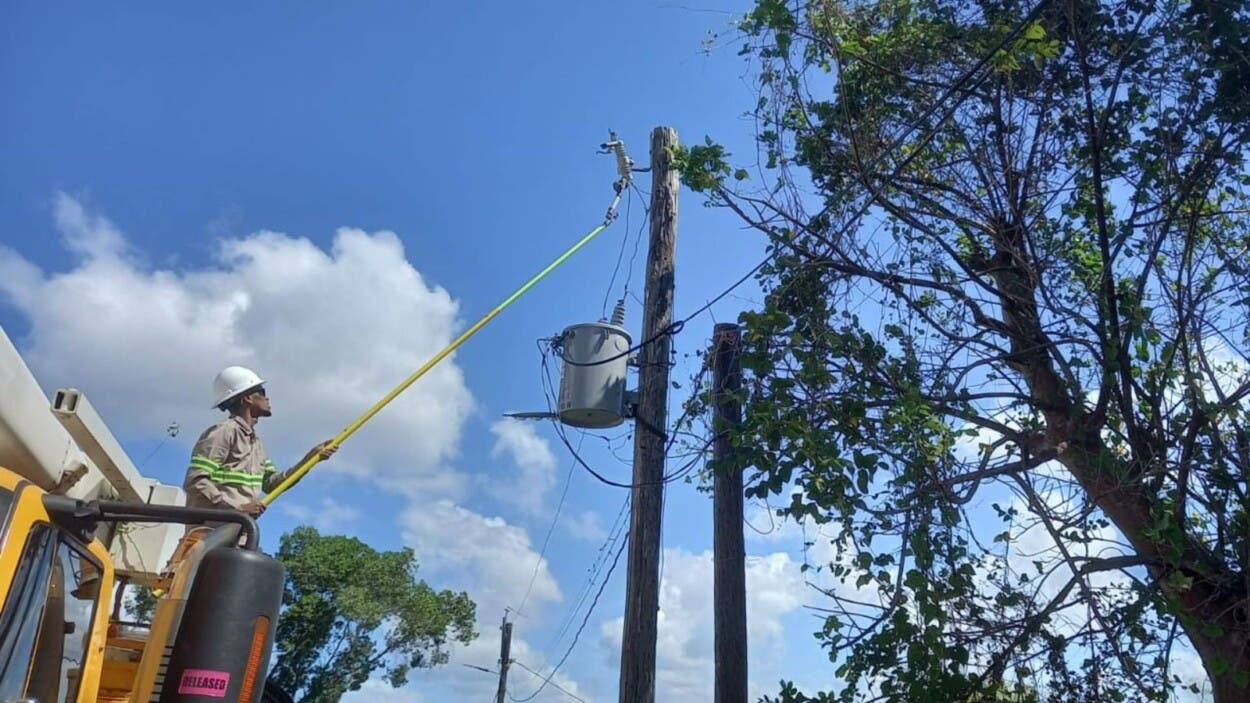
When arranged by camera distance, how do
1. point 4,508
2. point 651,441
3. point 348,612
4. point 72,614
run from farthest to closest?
point 348,612 < point 651,441 < point 72,614 < point 4,508

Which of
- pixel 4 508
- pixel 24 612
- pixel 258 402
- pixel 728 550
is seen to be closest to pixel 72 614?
pixel 24 612

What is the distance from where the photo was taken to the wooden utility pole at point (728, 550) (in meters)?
6.61

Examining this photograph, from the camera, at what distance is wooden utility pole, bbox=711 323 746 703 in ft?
21.7

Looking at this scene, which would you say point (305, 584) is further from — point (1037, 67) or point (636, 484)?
point (1037, 67)

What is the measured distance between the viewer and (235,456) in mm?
5336

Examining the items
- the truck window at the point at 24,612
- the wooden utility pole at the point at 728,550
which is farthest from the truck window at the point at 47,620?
the wooden utility pole at the point at 728,550

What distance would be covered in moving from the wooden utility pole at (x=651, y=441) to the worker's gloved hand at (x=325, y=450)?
2084 millimetres

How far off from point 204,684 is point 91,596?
78 cm

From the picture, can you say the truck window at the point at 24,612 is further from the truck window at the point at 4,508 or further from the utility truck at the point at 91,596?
the truck window at the point at 4,508

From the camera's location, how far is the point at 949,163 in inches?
312

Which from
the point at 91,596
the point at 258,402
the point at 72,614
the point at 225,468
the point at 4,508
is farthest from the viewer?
the point at 258,402

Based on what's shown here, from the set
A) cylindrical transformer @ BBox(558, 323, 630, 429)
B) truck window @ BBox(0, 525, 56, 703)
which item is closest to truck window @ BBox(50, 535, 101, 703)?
truck window @ BBox(0, 525, 56, 703)

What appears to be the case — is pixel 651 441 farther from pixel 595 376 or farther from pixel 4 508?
pixel 4 508

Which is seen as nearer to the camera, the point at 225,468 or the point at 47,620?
the point at 47,620
